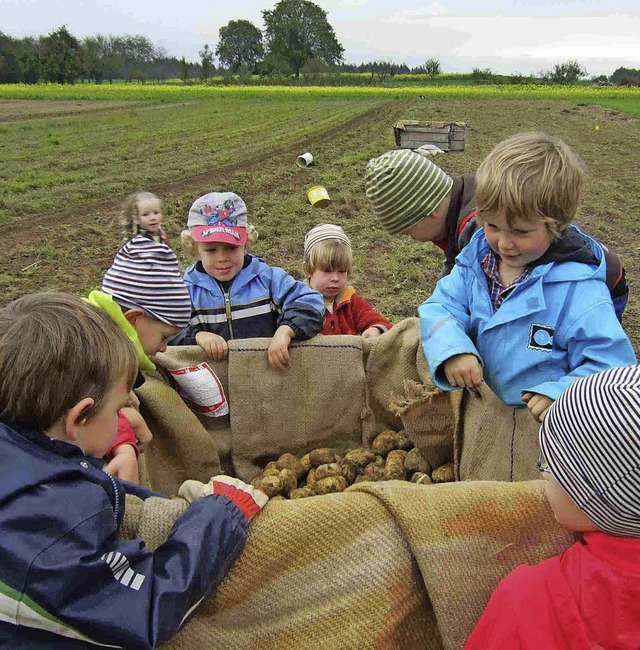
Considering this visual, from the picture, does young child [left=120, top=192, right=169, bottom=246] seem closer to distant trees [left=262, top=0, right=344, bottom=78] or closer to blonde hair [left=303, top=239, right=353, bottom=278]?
blonde hair [left=303, top=239, right=353, bottom=278]

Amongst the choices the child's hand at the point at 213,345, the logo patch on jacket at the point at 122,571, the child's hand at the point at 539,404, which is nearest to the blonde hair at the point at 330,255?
the child's hand at the point at 213,345

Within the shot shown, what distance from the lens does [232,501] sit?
130cm

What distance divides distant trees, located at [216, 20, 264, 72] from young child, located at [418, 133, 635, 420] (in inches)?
2880

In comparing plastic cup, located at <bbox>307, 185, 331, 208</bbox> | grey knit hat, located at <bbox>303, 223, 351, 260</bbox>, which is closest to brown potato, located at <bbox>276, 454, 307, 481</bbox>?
grey knit hat, located at <bbox>303, 223, 351, 260</bbox>

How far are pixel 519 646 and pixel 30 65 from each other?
184 feet

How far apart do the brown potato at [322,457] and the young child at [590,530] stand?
4.30 feet

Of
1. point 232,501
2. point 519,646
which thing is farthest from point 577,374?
point 232,501

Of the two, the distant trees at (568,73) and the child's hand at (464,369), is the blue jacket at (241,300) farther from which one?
the distant trees at (568,73)

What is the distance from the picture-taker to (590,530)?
1.11 metres

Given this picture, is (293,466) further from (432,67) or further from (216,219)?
(432,67)

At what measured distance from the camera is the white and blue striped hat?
96 cm

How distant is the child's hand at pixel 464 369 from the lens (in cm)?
178

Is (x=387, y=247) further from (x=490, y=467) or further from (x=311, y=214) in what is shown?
(x=490, y=467)

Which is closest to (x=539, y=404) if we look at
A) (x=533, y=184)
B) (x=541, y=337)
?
(x=541, y=337)
